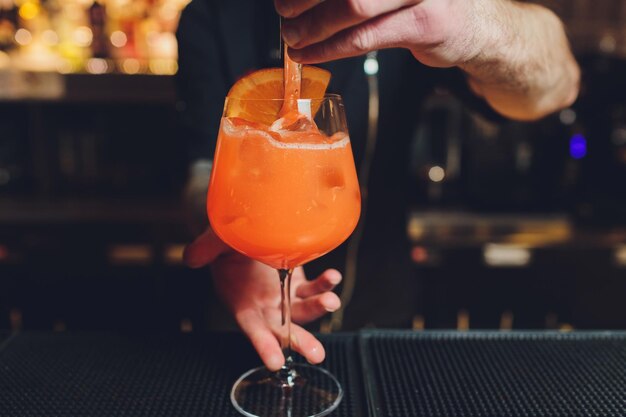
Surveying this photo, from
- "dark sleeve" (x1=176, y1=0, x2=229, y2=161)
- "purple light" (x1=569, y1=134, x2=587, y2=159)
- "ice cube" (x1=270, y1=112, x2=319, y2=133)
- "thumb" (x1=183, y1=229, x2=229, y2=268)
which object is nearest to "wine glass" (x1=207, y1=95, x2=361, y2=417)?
"ice cube" (x1=270, y1=112, x2=319, y2=133)

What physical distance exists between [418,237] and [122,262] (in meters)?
1.35

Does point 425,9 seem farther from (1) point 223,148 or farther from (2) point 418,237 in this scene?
(2) point 418,237

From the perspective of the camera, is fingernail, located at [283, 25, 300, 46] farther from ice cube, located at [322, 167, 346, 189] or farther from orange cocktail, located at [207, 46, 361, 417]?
ice cube, located at [322, 167, 346, 189]

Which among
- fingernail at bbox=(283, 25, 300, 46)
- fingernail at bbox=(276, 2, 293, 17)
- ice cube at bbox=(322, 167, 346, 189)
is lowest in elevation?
ice cube at bbox=(322, 167, 346, 189)

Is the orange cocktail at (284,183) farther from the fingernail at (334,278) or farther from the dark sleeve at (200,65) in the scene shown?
the dark sleeve at (200,65)

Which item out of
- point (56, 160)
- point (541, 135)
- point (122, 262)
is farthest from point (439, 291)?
point (56, 160)

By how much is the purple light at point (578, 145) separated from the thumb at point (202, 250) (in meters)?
→ 2.15

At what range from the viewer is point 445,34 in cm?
74

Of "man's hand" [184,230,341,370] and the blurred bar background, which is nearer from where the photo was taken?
"man's hand" [184,230,341,370]

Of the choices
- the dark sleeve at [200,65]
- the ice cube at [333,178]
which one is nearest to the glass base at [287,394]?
the ice cube at [333,178]

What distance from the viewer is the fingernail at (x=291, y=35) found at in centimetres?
65

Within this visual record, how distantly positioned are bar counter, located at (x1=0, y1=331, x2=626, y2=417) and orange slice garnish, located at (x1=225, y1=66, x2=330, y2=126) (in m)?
0.39

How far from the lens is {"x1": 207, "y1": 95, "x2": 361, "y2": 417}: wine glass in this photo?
0.82 m

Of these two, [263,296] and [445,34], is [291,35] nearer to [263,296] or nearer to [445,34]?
[445,34]
